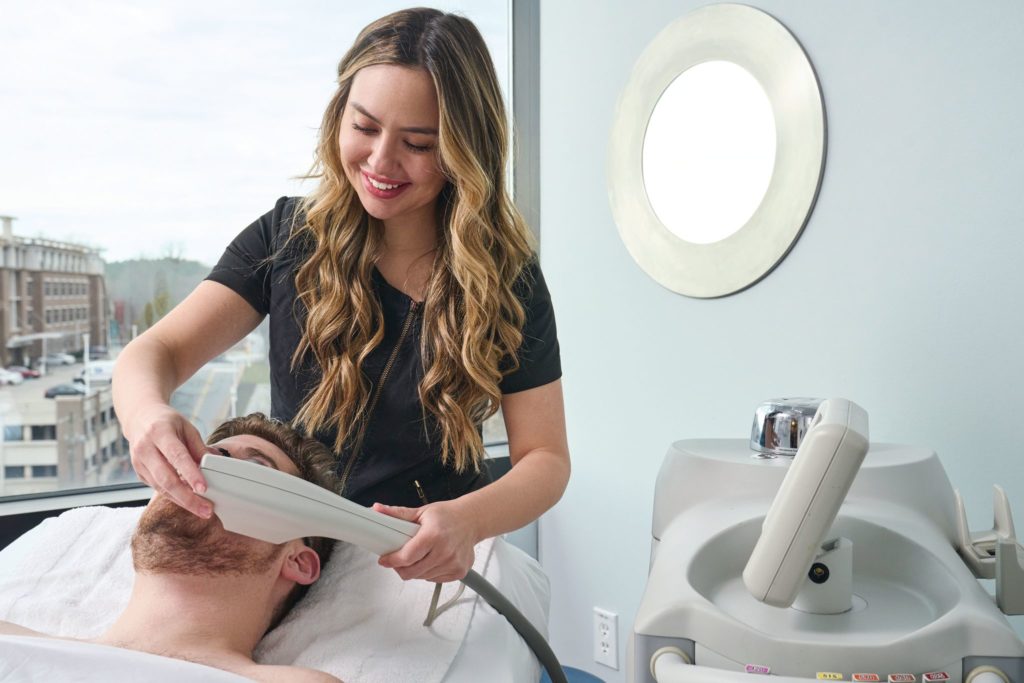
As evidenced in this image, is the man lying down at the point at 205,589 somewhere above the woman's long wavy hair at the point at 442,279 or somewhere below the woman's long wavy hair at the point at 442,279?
below

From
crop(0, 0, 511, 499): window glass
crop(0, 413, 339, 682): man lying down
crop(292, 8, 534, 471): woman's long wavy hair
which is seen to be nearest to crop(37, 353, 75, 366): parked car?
crop(0, 0, 511, 499): window glass

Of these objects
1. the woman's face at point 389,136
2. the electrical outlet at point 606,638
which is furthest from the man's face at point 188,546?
the electrical outlet at point 606,638

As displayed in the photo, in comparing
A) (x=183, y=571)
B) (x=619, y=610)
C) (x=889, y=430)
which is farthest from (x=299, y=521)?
(x=619, y=610)

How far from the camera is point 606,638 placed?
87.1 inches

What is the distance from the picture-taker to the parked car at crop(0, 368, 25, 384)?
6.07 feet

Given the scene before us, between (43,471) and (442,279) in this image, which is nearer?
(442,279)

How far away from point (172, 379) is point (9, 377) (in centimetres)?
75

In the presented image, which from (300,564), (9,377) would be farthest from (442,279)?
(9,377)

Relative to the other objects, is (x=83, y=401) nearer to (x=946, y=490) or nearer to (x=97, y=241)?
(x=97, y=241)

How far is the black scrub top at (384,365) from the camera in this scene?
1.47 meters

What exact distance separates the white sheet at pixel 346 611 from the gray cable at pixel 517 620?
0.02 metres

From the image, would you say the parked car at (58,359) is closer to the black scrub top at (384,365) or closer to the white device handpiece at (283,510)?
the black scrub top at (384,365)

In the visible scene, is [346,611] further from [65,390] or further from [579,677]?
[65,390]

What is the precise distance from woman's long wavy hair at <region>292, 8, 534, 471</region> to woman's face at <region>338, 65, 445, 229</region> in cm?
4
